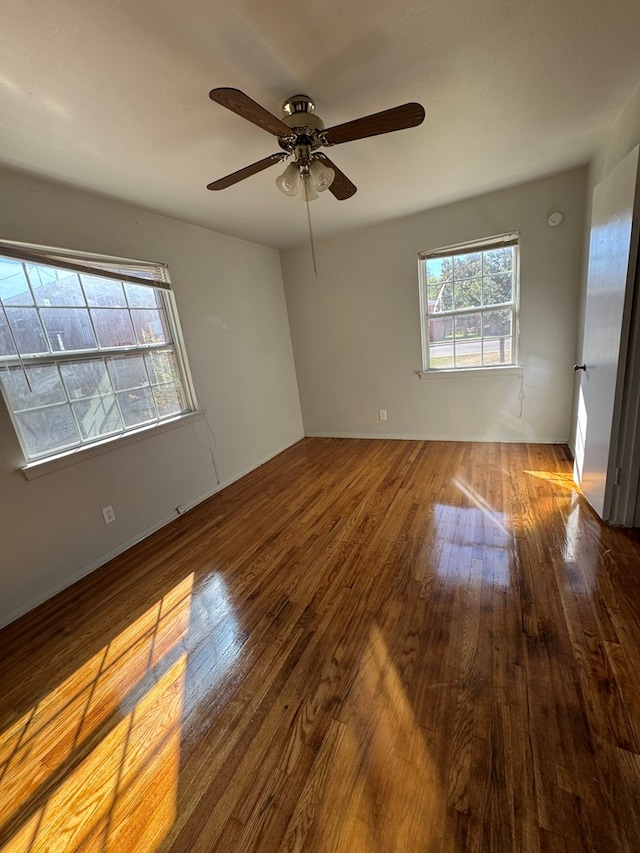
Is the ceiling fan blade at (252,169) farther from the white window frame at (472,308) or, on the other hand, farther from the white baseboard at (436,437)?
the white baseboard at (436,437)

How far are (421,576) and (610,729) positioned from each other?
0.89m

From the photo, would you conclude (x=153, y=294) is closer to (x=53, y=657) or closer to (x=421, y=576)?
(x=53, y=657)

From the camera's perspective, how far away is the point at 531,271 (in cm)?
317

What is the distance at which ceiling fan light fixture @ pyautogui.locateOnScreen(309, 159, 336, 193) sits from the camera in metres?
1.63

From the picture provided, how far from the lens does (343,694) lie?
1338 millimetres

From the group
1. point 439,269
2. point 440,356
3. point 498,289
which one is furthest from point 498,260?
point 440,356

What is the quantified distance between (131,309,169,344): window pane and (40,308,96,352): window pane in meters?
0.38

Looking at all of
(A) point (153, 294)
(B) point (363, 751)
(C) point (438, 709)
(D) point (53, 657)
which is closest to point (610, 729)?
(C) point (438, 709)

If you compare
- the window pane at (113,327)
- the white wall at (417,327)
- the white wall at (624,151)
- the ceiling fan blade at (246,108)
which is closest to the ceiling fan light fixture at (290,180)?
the ceiling fan blade at (246,108)

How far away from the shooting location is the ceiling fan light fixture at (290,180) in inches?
65.8

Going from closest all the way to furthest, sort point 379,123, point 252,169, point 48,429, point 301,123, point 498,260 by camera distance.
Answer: point 379,123, point 301,123, point 252,169, point 48,429, point 498,260

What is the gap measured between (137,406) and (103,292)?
0.85 m

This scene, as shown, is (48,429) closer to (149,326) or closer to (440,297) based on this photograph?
(149,326)

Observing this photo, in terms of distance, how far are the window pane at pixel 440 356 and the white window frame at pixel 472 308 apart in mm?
27
